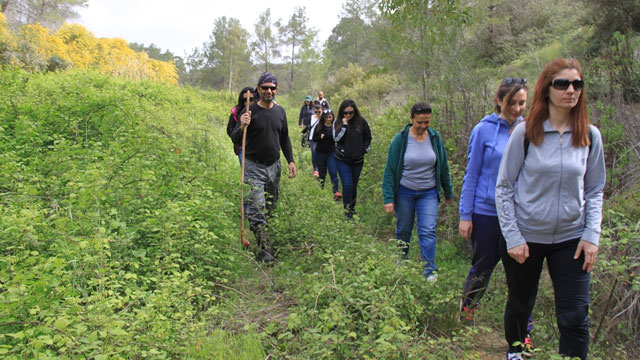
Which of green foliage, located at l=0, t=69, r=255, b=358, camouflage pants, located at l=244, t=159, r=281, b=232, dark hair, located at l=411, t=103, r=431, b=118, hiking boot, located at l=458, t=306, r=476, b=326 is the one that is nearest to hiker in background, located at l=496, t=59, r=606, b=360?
hiking boot, located at l=458, t=306, r=476, b=326

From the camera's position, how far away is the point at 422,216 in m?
4.72

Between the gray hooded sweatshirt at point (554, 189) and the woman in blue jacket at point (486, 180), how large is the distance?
0.73m

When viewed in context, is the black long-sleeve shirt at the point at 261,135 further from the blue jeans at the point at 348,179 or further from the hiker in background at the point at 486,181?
the hiker in background at the point at 486,181

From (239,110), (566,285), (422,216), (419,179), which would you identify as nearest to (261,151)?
(239,110)

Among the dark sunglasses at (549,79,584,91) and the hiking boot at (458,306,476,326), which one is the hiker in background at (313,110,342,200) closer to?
the hiking boot at (458,306,476,326)

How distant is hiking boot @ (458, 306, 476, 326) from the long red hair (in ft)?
5.39

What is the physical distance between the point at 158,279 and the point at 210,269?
0.56 m

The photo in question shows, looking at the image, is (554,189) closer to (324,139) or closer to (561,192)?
(561,192)

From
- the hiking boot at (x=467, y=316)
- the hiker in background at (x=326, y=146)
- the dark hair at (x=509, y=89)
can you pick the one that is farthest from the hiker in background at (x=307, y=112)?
the hiking boot at (x=467, y=316)

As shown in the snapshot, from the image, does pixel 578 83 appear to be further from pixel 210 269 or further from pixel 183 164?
pixel 183 164

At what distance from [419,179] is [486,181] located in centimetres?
127

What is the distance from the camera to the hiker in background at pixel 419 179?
184 inches

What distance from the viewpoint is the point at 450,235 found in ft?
19.8

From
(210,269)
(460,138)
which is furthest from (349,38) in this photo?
(210,269)
